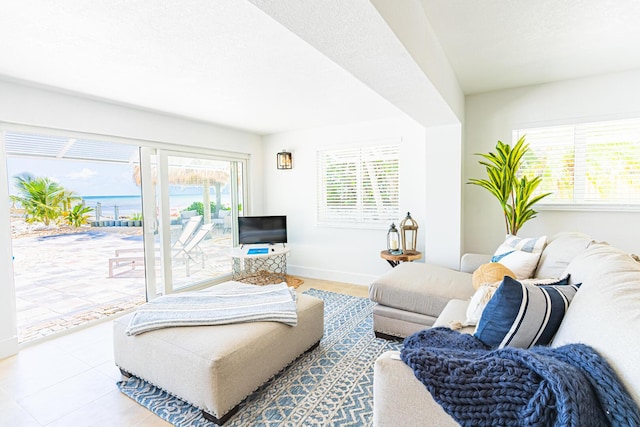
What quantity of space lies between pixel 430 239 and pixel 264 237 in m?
2.39

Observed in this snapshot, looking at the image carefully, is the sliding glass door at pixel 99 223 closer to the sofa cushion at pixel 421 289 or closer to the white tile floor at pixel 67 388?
the white tile floor at pixel 67 388

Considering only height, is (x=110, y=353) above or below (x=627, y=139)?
below

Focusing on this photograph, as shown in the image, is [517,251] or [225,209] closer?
[517,251]

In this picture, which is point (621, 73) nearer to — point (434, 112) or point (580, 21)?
point (580, 21)

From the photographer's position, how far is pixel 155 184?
378cm

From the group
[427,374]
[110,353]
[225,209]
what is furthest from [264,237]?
[427,374]

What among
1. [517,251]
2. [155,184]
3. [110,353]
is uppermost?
[155,184]

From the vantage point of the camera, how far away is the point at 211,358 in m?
1.69

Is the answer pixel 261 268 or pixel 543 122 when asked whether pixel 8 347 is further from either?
pixel 543 122

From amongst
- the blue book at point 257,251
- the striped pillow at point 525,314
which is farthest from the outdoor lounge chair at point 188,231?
the striped pillow at point 525,314

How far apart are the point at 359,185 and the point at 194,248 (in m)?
Result: 2.52

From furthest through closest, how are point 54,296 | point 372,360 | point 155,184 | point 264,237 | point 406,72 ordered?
point 264,237 < point 155,184 < point 54,296 < point 372,360 < point 406,72

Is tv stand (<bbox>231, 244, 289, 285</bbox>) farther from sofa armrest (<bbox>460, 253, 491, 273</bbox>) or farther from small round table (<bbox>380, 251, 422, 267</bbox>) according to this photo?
sofa armrest (<bbox>460, 253, 491, 273</bbox>)

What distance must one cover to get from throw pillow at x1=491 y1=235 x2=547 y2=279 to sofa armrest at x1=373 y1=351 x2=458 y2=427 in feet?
5.17
